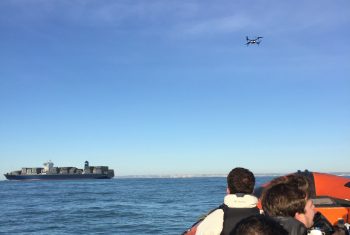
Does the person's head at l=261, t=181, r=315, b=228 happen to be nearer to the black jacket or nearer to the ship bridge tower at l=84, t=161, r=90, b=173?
the black jacket

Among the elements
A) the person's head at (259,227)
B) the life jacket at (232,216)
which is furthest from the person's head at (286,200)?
the person's head at (259,227)

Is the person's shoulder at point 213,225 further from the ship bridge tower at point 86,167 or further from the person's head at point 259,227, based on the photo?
the ship bridge tower at point 86,167

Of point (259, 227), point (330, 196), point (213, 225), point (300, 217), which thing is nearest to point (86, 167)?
point (330, 196)

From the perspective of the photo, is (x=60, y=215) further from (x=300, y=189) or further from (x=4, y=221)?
(x=300, y=189)

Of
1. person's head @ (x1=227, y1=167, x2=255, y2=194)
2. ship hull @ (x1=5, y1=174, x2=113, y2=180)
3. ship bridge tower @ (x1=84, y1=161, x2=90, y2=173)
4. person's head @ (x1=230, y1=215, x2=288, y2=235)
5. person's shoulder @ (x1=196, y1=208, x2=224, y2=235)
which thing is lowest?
ship hull @ (x1=5, y1=174, x2=113, y2=180)

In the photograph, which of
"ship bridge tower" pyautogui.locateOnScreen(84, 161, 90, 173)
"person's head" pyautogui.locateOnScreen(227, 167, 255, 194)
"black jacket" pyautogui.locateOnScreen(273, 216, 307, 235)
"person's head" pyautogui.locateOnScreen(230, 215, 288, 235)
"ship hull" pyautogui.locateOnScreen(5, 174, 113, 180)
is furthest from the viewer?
"ship bridge tower" pyautogui.locateOnScreen(84, 161, 90, 173)

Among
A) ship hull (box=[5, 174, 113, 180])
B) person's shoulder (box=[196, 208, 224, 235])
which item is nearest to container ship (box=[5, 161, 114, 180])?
ship hull (box=[5, 174, 113, 180])
